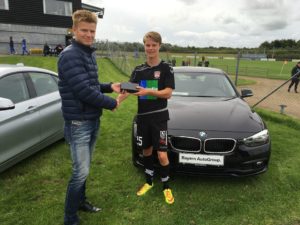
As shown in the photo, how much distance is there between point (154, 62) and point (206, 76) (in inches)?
94.5

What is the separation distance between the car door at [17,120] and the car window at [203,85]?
228cm

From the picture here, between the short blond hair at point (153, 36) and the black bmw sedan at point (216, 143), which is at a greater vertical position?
the short blond hair at point (153, 36)

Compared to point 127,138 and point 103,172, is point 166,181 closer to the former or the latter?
point 103,172

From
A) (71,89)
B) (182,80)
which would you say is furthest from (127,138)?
(71,89)

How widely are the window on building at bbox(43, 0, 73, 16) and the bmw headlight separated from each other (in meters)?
37.0

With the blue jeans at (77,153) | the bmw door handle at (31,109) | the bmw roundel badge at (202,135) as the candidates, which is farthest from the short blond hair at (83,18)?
the bmw door handle at (31,109)

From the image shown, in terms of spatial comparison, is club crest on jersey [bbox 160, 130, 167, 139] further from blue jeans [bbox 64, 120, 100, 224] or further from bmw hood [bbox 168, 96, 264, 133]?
blue jeans [bbox 64, 120, 100, 224]

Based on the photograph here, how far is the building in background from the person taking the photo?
1328 inches

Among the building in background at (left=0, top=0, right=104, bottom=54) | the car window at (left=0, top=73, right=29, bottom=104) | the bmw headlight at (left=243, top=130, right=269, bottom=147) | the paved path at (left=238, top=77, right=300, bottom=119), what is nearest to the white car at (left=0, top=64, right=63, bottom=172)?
the car window at (left=0, top=73, right=29, bottom=104)

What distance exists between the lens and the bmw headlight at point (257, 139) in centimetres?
391

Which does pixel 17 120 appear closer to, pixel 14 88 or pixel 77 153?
pixel 14 88

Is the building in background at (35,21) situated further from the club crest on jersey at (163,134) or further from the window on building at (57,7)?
the club crest on jersey at (163,134)

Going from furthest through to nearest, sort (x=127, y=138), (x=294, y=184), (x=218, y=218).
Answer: (x=127, y=138) → (x=294, y=184) → (x=218, y=218)

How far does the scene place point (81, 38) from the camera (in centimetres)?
269
